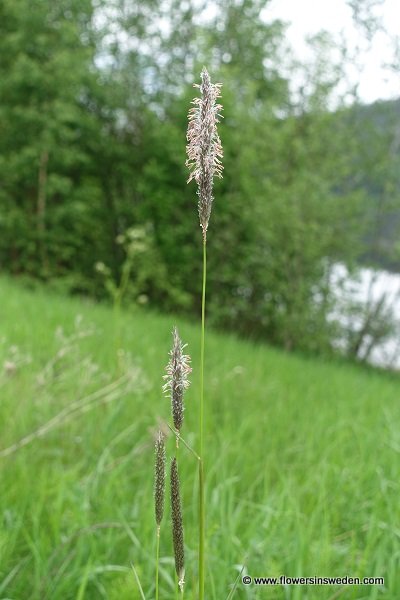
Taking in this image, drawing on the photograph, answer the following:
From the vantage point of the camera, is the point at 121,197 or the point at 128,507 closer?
the point at 128,507

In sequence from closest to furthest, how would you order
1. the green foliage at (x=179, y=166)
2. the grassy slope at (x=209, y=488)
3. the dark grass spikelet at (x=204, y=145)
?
the dark grass spikelet at (x=204, y=145) < the grassy slope at (x=209, y=488) < the green foliage at (x=179, y=166)

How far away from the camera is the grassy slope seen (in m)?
1.80

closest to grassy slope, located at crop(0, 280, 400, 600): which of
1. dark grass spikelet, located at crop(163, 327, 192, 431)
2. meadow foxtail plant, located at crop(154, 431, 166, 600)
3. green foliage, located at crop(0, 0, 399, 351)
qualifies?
meadow foxtail plant, located at crop(154, 431, 166, 600)

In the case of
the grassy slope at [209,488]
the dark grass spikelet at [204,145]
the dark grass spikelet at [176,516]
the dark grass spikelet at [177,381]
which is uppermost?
the dark grass spikelet at [204,145]

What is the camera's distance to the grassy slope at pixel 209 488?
5.90 feet

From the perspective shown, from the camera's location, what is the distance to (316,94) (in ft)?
Result: 36.7

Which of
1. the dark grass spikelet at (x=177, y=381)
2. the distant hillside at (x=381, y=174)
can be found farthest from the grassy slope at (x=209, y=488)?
the distant hillside at (x=381, y=174)

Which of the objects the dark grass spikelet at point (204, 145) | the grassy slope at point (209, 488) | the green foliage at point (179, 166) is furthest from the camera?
the green foliage at point (179, 166)

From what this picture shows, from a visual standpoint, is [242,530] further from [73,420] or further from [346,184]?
[346,184]

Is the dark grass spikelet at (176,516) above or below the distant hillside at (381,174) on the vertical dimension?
below

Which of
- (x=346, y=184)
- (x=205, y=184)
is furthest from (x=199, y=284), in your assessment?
(x=205, y=184)

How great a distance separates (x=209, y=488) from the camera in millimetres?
2580

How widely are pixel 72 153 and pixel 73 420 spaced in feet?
38.6

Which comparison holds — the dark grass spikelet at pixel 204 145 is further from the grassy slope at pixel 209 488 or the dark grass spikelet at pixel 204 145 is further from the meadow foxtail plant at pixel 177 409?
the grassy slope at pixel 209 488
